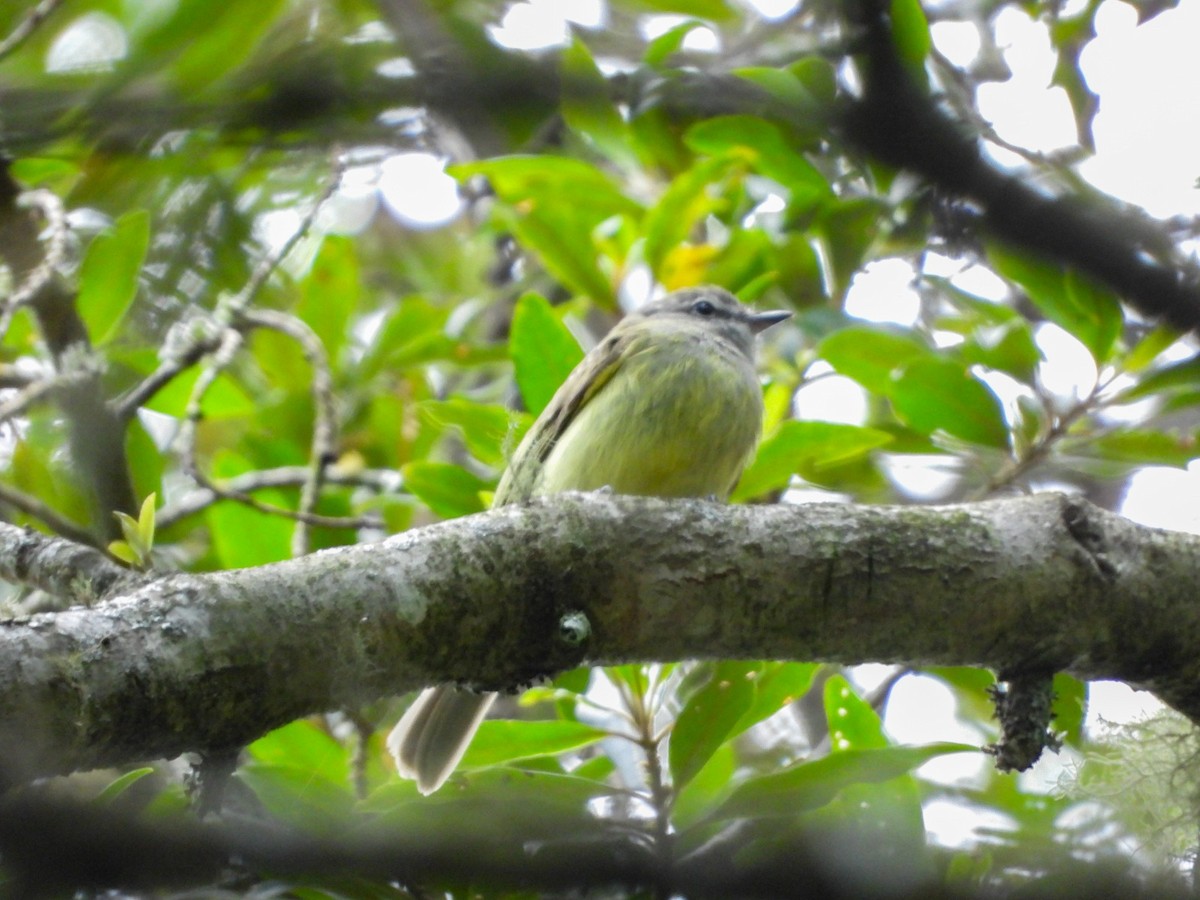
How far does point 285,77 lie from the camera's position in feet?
4.61

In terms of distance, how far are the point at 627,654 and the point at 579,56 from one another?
1224 mm

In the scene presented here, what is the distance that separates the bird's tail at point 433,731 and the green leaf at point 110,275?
1.37 m

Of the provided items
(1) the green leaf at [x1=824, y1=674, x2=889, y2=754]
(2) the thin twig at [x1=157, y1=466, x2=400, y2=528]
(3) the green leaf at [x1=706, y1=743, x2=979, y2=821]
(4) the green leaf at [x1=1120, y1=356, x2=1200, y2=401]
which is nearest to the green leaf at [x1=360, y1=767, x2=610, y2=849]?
(3) the green leaf at [x1=706, y1=743, x2=979, y2=821]

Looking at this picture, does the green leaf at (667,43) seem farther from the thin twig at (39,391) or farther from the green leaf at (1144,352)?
the thin twig at (39,391)

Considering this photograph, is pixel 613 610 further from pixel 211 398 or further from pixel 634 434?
pixel 211 398

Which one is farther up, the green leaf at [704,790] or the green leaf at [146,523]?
the green leaf at [146,523]

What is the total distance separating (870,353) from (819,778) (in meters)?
1.47

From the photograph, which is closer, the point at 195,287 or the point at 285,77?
the point at 285,77

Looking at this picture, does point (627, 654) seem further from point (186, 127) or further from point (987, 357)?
point (987, 357)

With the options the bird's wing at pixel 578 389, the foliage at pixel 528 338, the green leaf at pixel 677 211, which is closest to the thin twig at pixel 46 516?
the foliage at pixel 528 338

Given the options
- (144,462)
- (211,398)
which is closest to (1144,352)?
(144,462)

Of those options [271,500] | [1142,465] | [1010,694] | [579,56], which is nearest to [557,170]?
[271,500]

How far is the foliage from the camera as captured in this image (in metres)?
1.59

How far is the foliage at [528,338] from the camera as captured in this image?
5.22 feet
